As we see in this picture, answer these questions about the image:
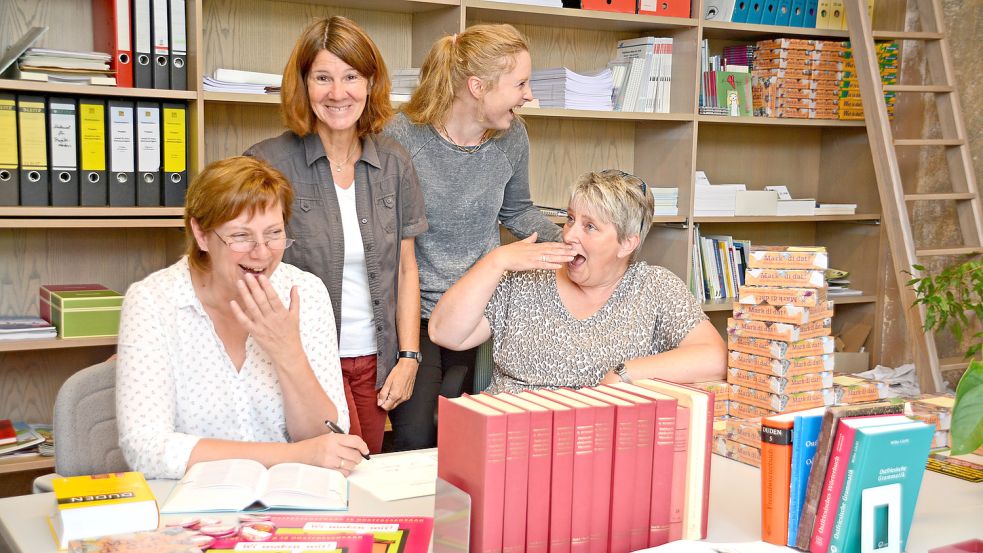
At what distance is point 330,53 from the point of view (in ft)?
7.53

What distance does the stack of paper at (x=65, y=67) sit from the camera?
2.78 metres

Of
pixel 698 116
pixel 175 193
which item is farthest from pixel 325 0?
pixel 698 116

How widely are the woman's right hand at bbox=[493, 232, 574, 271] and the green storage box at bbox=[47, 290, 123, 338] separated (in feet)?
4.32

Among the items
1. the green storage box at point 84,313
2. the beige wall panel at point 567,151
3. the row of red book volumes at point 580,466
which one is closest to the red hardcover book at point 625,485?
the row of red book volumes at point 580,466

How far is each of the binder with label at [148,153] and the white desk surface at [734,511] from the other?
1.52 meters

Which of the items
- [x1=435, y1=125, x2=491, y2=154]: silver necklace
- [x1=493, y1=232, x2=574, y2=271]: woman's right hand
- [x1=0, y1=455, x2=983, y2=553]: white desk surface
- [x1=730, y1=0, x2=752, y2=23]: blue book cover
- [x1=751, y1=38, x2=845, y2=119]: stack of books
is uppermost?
[x1=730, y1=0, x2=752, y2=23]: blue book cover

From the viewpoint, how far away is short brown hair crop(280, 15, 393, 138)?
2.29 meters

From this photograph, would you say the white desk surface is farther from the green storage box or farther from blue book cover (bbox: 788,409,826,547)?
the green storage box

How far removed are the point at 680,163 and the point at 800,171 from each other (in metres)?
1.00

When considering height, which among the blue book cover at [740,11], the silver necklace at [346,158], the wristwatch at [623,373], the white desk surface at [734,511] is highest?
the blue book cover at [740,11]

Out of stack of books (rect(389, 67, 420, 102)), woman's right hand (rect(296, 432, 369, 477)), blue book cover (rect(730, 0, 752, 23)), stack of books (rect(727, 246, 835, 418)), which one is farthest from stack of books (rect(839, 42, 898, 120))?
woman's right hand (rect(296, 432, 369, 477))

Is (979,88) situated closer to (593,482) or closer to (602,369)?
(602,369)

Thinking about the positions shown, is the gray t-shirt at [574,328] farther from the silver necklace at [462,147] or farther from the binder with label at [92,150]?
the binder with label at [92,150]

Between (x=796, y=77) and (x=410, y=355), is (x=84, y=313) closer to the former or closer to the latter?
(x=410, y=355)
